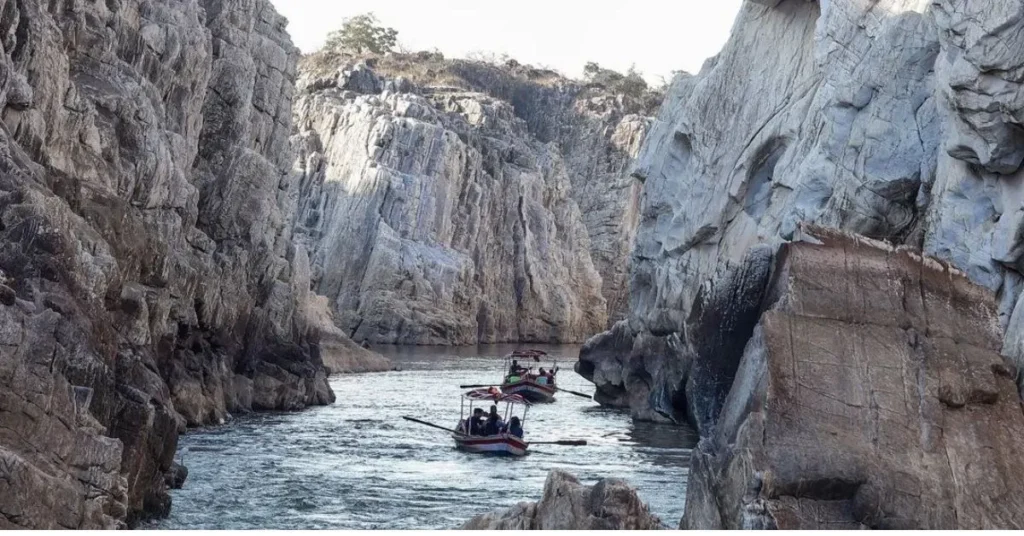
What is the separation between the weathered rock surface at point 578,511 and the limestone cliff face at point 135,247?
6119 mm

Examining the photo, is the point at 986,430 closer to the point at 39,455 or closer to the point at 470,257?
the point at 39,455

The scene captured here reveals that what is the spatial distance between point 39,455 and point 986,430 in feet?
46.0

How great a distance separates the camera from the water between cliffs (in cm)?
3020

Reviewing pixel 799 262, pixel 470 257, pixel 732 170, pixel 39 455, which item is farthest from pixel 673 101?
pixel 470 257

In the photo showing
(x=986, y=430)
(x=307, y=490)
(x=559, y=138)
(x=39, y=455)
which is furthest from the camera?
(x=559, y=138)

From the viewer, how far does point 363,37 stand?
527ft

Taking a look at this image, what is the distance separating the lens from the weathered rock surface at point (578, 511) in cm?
1812

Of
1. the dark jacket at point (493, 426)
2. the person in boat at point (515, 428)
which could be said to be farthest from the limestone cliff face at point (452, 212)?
the dark jacket at point (493, 426)

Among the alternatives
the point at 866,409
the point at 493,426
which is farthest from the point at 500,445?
the point at 866,409

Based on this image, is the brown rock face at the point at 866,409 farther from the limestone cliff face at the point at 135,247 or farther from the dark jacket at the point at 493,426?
the dark jacket at the point at 493,426

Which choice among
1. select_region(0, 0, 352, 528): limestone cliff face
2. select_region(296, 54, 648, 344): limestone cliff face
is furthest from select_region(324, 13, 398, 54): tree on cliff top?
select_region(0, 0, 352, 528): limestone cliff face

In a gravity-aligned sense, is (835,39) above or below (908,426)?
above

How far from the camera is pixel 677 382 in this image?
47.8m

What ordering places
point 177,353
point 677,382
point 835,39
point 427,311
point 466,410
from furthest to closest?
point 427,311
point 466,410
point 677,382
point 177,353
point 835,39
